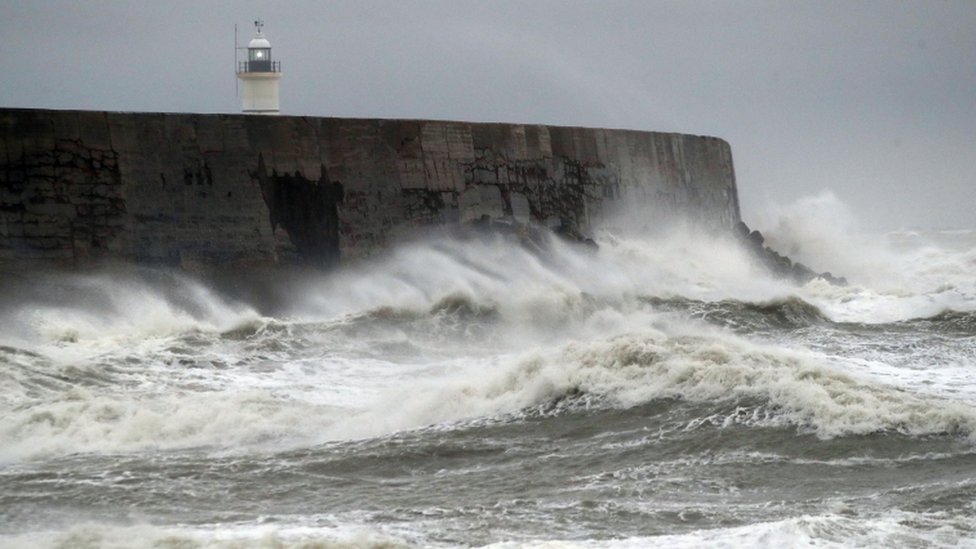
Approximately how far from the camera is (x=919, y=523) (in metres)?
7.36

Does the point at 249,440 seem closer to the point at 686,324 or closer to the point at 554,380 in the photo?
the point at 554,380

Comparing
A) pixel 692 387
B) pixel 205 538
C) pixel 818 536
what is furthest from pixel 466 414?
pixel 818 536

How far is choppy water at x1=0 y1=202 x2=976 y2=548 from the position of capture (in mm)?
7582

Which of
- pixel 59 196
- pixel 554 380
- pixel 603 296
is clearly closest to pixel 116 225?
pixel 59 196

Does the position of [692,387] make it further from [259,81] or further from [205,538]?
[259,81]

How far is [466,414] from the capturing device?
10.6 m

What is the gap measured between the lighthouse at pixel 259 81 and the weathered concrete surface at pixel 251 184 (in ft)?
22.8

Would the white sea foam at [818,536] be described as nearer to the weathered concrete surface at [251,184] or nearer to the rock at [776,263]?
the weathered concrete surface at [251,184]

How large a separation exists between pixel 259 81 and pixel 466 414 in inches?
561

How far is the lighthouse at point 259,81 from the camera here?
2372 cm

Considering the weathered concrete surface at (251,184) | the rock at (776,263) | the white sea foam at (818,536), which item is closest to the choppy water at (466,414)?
the white sea foam at (818,536)

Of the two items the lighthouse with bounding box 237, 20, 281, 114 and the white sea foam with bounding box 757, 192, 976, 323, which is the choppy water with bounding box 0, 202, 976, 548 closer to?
the white sea foam with bounding box 757, 192, 976, 323

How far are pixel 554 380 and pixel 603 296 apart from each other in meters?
6.28

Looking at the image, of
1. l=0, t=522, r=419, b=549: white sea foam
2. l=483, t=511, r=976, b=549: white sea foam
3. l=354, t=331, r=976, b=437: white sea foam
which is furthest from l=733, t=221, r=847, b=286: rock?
l=0, t=522, r=419, b=549: white sea foam
